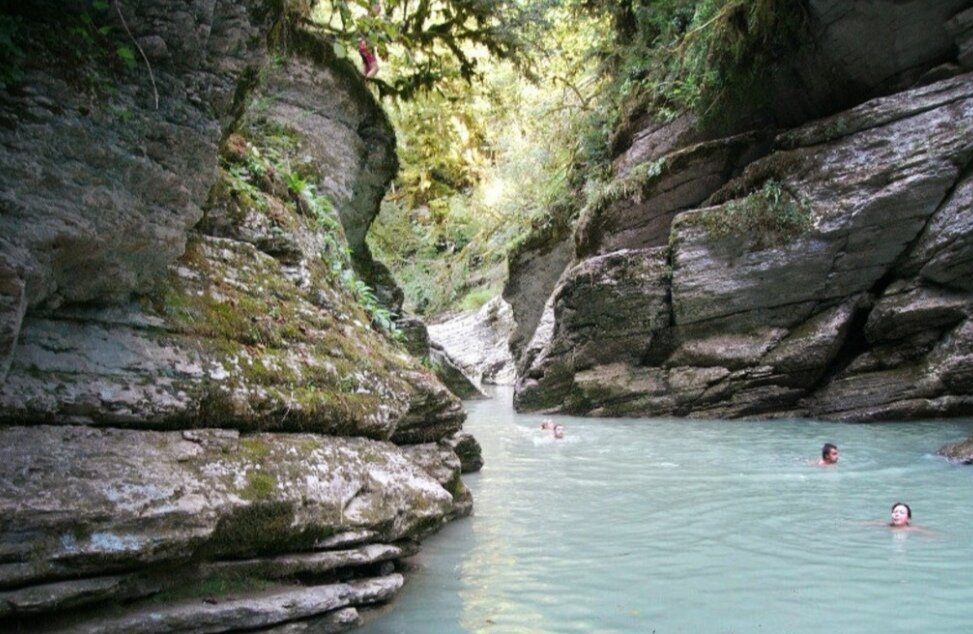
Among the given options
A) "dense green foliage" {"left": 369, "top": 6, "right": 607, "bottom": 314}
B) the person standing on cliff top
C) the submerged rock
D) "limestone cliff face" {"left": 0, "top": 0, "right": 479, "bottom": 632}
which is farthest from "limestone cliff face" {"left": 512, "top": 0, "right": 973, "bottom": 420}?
"limestone cliff face" {"left": 0, "top": 0, "right": 479, "bottom": 632}

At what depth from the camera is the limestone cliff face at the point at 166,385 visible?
3186mm

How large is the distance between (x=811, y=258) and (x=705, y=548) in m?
8.99

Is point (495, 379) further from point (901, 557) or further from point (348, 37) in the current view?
point (901, 557)

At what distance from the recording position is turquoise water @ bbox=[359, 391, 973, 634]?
12.7 ft

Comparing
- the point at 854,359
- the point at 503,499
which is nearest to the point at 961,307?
the point at 854,359

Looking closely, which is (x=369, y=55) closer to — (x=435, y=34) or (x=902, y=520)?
(x=435, y=34)

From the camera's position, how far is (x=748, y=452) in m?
9.43

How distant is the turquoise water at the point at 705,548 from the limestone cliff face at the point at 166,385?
0.75 metres

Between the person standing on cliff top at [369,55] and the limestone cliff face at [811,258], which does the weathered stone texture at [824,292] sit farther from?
the person standing on cliff top at [369,55]

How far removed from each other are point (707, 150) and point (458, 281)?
12.1 m

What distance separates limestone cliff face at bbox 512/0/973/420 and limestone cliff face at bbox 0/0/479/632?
9545 millimetres

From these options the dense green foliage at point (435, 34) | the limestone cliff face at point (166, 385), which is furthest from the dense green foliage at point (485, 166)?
the limestone cliff face at point (166, 385)

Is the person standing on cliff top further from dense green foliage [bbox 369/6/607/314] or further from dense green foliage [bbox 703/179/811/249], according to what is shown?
dense green foliage [bbox 703/179/811/249]

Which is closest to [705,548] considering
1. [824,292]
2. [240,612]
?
[240,612]
